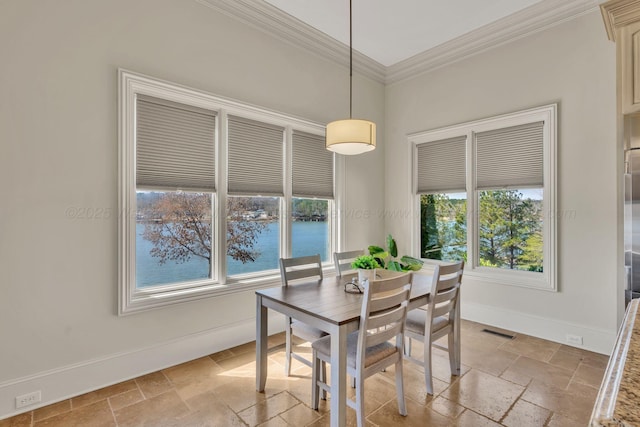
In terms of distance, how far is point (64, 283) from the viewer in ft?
7.78

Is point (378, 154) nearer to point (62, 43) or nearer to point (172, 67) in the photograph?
point (172, 67)

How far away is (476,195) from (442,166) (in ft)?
2.01

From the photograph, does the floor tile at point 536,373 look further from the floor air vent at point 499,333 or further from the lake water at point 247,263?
the lake water at point 247,263

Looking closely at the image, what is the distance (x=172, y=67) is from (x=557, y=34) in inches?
156

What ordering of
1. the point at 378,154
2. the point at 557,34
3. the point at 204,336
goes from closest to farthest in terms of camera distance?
the point at 204,336, the point at 557,34, the point at 378,154

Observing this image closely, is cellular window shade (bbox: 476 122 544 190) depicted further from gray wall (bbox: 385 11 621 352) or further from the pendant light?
the pendant light

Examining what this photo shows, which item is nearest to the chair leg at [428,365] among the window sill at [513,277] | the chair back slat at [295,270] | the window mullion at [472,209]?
the chair back slat at [295,270]

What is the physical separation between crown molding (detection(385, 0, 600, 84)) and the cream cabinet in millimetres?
849

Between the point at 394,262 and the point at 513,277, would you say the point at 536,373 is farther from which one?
the point at 394,262

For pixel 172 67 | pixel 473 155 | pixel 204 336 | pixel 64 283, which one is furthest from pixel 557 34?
pixel 64 283

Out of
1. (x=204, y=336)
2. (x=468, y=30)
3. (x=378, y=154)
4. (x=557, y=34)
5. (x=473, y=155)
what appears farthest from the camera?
(x=378, y=154)

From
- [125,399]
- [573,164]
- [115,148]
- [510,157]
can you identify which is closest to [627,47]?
[573,164]

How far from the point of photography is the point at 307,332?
96.8 inches

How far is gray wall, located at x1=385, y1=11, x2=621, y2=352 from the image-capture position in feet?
10.1
